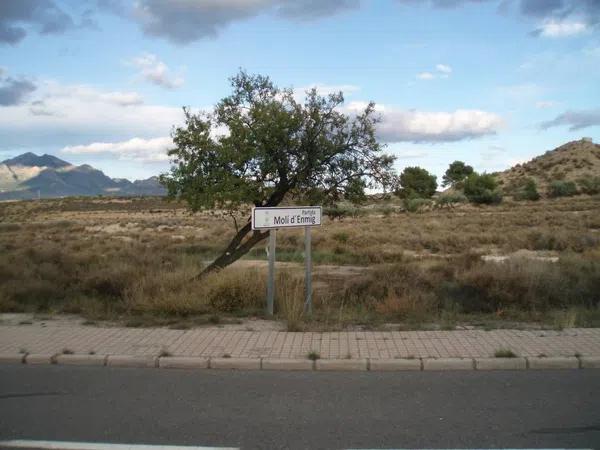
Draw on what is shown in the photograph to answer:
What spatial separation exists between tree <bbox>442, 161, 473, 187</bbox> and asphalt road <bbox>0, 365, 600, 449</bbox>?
98080mm

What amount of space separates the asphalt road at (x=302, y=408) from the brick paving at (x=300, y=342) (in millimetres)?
507

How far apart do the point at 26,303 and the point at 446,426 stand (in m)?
9.36

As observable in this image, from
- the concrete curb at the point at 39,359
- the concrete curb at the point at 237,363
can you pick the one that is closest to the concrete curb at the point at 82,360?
the concrete curb at the point at 39,359

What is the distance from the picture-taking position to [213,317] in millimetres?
9633

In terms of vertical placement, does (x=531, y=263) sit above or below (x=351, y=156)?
below

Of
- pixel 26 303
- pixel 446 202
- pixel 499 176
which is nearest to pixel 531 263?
pixel 26 303

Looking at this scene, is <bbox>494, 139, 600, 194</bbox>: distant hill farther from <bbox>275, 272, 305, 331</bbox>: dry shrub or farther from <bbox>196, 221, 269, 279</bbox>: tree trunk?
<bbox>275, 272, 305, 331</bbox>: dry shrub

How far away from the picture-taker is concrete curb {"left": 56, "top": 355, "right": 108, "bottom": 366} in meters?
7.39

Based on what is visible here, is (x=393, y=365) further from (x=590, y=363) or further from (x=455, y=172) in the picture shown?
(x=455, y=172)

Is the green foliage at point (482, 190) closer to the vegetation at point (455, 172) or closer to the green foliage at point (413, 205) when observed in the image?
the green foliage at point (413, 205)

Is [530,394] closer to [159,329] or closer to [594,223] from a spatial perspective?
[159,329]

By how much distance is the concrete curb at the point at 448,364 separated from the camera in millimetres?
7023

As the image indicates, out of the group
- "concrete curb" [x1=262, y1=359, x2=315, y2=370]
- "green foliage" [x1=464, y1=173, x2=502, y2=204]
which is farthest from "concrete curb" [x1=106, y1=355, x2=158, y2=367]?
"green foliage" [x1=464, y1=173, x2=502, y2=204]

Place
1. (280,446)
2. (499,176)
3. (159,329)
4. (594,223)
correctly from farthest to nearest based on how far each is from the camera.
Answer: (499,176) < (594,223) < (159,329) < (280,446)
